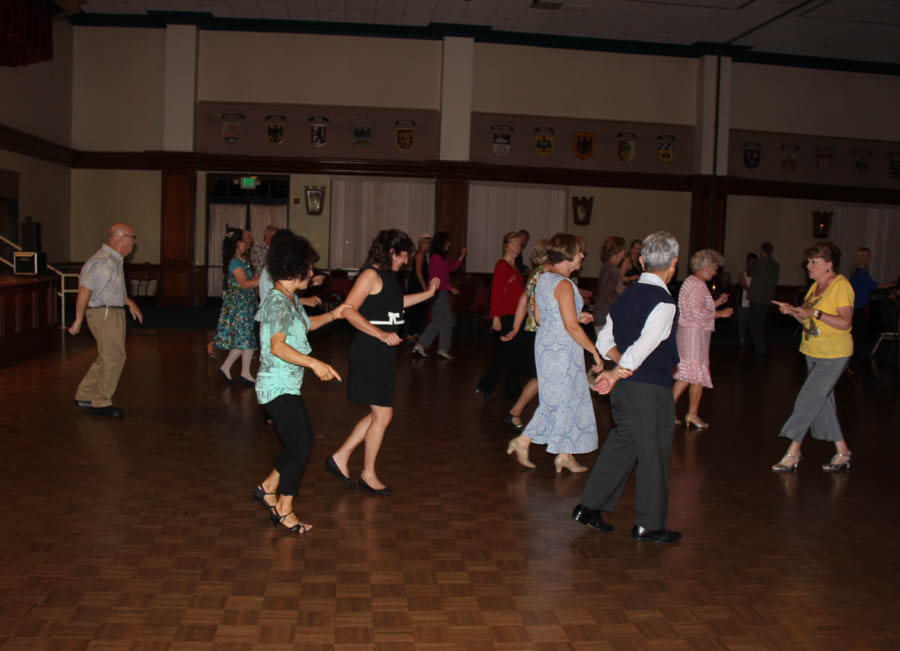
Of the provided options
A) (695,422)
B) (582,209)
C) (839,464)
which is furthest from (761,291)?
(839,464)

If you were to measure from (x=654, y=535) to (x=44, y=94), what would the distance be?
13.9m

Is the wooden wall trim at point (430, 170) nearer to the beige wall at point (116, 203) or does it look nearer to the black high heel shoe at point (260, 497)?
the beige wall at point (116, 203)

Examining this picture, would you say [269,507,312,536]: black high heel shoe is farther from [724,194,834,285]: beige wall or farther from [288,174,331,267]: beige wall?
[724,194,834,285]: beige wall

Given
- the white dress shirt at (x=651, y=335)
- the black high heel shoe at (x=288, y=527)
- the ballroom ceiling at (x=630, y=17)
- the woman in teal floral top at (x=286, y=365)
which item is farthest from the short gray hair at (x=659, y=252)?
the ballroom ceiling at (x=630, y=17)

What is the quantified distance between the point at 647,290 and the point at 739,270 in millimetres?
13723

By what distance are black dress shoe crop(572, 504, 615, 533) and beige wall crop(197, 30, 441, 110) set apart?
492 inches

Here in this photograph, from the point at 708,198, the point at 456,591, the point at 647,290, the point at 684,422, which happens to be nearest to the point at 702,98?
the point at 708,198

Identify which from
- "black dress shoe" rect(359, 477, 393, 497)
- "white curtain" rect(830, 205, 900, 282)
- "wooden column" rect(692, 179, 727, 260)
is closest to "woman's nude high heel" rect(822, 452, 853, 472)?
"black dress shoe" rect(359, 477, 393, 497)

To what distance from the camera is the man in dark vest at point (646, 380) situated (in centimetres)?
367

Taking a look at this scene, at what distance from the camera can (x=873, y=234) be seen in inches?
671

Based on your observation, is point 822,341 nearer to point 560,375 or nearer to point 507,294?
point 560,375

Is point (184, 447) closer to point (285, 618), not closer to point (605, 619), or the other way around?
point (285, 618)

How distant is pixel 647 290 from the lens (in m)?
3.73

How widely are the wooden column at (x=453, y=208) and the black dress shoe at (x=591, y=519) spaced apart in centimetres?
1158
